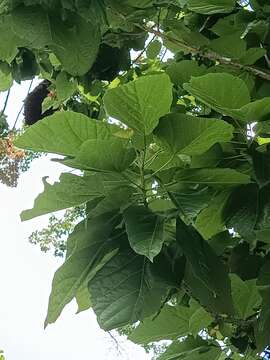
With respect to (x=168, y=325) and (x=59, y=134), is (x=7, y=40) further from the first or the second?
(x=168, y=325)

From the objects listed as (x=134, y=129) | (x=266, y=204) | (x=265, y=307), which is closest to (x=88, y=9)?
(x=134, y=129)

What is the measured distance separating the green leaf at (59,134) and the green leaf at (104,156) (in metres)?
0.02

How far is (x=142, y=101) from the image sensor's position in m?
0.78

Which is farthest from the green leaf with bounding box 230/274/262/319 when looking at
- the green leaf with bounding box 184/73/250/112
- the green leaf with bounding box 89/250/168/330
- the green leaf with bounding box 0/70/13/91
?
the green leaf with bounding box 0/70/13/91

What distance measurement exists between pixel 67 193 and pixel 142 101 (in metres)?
0.16

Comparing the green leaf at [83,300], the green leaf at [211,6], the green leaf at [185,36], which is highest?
the green leaf at [211,6]

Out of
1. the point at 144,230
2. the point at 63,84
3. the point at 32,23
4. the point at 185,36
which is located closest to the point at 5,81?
the point at 63,84

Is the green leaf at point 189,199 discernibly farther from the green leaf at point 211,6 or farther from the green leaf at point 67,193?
the green leaf at point 211,6

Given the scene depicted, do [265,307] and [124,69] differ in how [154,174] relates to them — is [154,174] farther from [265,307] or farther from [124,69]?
[124,69]

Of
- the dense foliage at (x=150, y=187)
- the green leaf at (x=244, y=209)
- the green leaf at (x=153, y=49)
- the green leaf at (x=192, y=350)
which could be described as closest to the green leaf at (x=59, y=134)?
the dense foliage at (x=150, y=187)

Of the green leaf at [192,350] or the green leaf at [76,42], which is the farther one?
the green leaf at [192,350]

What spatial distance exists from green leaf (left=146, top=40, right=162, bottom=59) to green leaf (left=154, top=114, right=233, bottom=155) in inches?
33.4

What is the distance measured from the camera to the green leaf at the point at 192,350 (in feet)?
3.70

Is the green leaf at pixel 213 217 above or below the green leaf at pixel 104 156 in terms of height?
below
